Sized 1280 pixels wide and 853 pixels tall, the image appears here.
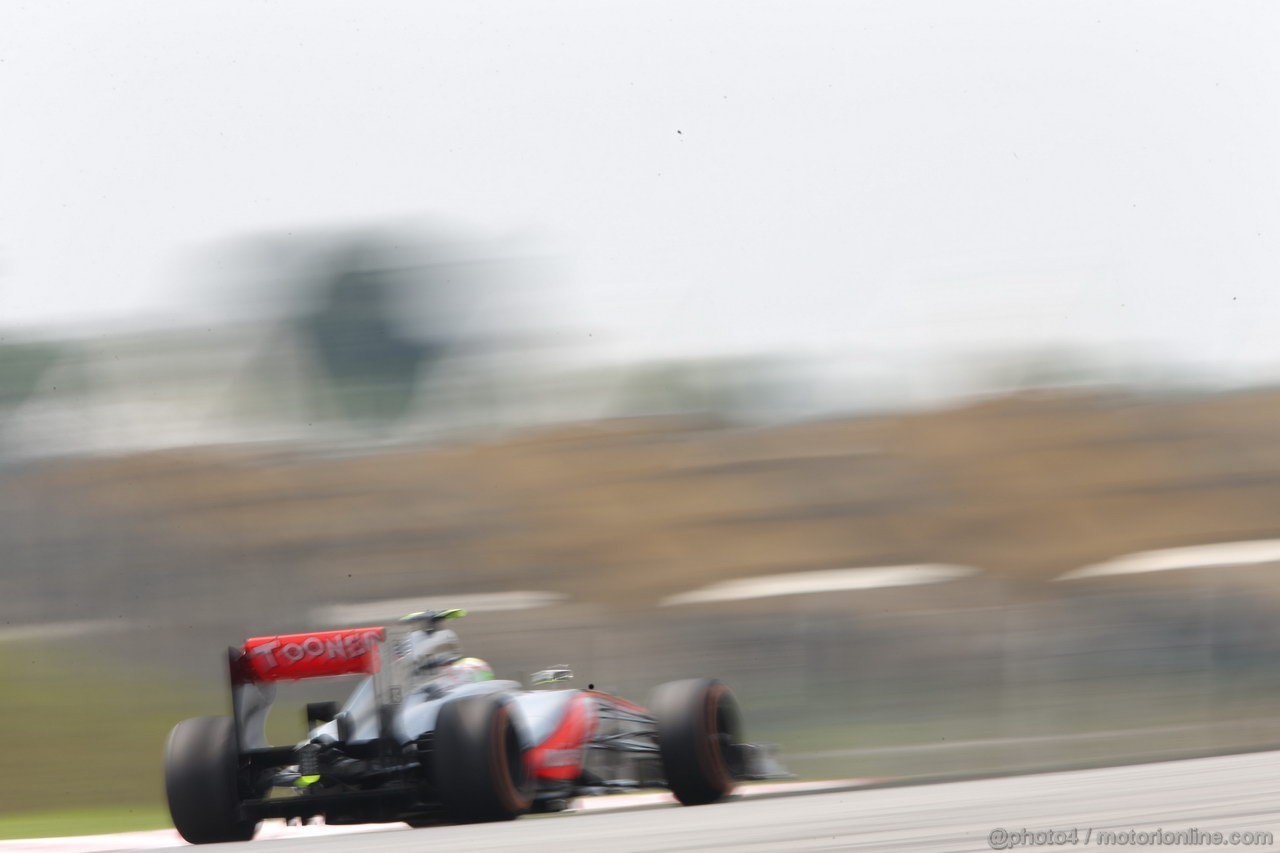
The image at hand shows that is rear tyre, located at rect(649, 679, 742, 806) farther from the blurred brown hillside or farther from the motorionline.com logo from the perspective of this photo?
the blurred brown hillside

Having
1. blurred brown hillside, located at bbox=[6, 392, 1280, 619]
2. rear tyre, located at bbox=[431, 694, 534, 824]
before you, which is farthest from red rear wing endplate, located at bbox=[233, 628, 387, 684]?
blurred brown hillside, located at bbox=[6, 392, 1280, 619]

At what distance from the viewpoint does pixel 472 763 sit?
19.5 ft

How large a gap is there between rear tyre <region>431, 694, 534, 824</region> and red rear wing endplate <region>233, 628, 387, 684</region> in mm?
412

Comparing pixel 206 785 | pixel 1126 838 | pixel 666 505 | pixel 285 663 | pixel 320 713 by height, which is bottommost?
pixel 666 505

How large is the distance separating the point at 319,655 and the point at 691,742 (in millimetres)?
1700

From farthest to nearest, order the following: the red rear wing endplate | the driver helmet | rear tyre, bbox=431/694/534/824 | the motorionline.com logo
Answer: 1. the driver helmet
2. the red rear wing endplate
3. rear tyre, bbox=431/694/534/824
4. the motorionline.com logo

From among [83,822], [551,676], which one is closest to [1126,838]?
[551,676]

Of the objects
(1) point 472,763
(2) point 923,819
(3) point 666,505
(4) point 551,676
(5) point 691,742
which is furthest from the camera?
(3) point 666,505

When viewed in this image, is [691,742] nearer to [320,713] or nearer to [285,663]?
[320,713]

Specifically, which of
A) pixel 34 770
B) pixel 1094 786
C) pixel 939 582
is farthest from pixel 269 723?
pixel 1094 786

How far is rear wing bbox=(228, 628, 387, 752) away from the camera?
246 inches

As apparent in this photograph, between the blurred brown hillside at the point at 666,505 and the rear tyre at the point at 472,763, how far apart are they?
1622cm

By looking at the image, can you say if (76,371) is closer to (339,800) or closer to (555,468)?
(555,468)

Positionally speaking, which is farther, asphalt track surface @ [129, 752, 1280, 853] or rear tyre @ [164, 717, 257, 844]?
rear tyre @ [164, 717, 257, 844]
